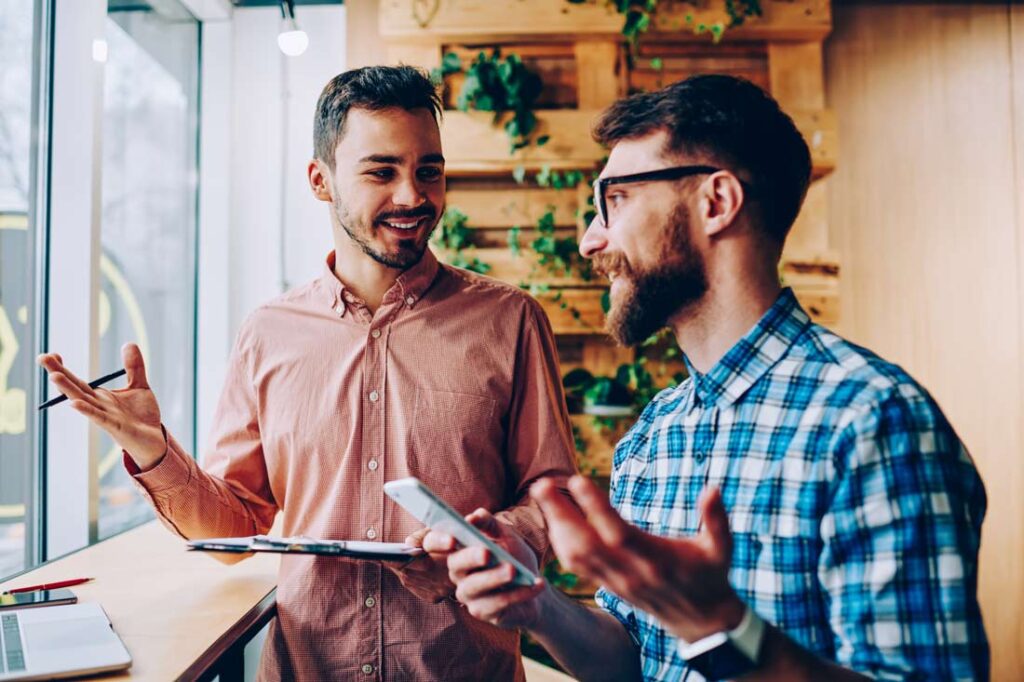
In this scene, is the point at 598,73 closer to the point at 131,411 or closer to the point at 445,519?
the point at 131,411

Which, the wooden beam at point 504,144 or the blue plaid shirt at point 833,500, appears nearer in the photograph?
the blue plaid shirt at point 833,500

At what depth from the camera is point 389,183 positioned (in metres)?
1.69

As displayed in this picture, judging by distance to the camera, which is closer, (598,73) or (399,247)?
(399,247)

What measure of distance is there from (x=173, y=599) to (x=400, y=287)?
86 centimetres

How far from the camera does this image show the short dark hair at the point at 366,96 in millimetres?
1713

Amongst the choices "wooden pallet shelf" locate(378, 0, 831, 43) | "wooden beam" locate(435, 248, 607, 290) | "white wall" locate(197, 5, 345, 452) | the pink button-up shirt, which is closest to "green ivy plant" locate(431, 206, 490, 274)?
"wooden beam" locate(435, 248, 607, 290)

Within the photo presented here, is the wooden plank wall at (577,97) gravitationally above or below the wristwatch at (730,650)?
above

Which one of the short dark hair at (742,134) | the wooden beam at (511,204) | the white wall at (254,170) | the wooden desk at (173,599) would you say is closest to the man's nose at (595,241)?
the short dark hair at (742,134)

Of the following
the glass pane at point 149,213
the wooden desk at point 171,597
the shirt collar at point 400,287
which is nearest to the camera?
the wooden desk at point 171,597

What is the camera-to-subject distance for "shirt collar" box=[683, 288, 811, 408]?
116 cm

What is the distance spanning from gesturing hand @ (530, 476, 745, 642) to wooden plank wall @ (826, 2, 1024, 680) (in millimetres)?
2721

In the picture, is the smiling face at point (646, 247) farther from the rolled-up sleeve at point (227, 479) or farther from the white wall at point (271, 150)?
the white wall at point (271, 150)

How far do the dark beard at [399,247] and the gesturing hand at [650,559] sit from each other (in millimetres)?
1012

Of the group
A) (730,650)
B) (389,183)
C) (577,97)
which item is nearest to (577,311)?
(577,97)
